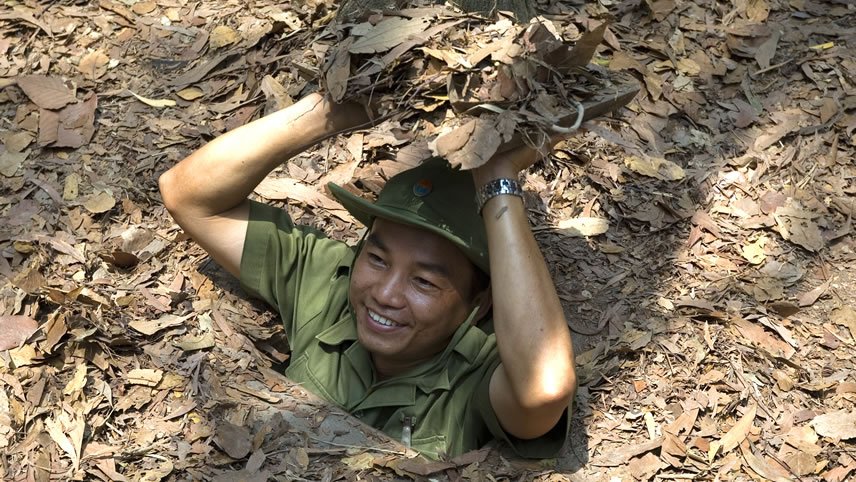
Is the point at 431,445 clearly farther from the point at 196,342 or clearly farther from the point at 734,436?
the point at 734,436

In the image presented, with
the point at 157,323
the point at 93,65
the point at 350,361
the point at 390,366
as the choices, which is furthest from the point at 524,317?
the point at 93,65

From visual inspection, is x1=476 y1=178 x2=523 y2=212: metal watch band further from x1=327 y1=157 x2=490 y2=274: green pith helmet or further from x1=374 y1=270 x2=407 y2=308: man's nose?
x1=374 y1=270 x2=407 y2=308: man's nose

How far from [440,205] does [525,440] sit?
0.97 metres

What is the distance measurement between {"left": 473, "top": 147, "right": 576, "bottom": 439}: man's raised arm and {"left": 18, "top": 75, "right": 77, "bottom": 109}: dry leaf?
2.69 metres

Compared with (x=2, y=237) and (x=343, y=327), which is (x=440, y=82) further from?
(x=2, y=237)

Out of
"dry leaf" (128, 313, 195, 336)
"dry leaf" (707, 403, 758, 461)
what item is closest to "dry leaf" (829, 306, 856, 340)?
"dry leaf" (707, 403, 758, 461)

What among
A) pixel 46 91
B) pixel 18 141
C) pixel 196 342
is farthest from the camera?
pixel 46 91

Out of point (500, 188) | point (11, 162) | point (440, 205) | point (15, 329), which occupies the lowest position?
point (11, 162)

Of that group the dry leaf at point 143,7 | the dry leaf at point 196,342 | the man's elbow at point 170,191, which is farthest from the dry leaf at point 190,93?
the dry leaf at point 196,342

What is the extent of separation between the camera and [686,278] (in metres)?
4.73

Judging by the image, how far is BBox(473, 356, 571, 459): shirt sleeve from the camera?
3.77 metres

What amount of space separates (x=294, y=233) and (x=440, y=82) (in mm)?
1340

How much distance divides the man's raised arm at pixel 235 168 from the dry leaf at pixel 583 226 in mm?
1645

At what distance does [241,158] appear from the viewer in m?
4.08
